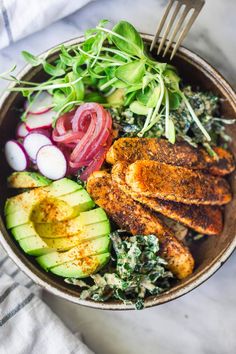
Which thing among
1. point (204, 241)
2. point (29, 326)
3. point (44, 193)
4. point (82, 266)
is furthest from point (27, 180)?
→ point (204, 241)

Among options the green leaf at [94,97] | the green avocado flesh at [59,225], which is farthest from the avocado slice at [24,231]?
the green leaf at [94,97]

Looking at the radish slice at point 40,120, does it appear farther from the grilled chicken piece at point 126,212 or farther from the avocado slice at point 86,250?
the avocado slice at point 86,250

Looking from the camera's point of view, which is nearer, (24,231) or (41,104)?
(24,231)

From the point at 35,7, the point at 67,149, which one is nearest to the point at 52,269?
the point at 67,149

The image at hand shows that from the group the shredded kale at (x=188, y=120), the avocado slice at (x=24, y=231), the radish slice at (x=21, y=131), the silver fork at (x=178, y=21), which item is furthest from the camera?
the radish slice at (x=21, y=131)

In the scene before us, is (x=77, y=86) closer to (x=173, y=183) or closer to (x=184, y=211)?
(x=173, y=183)

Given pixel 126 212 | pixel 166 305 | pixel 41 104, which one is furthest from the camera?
pixel 166 305
